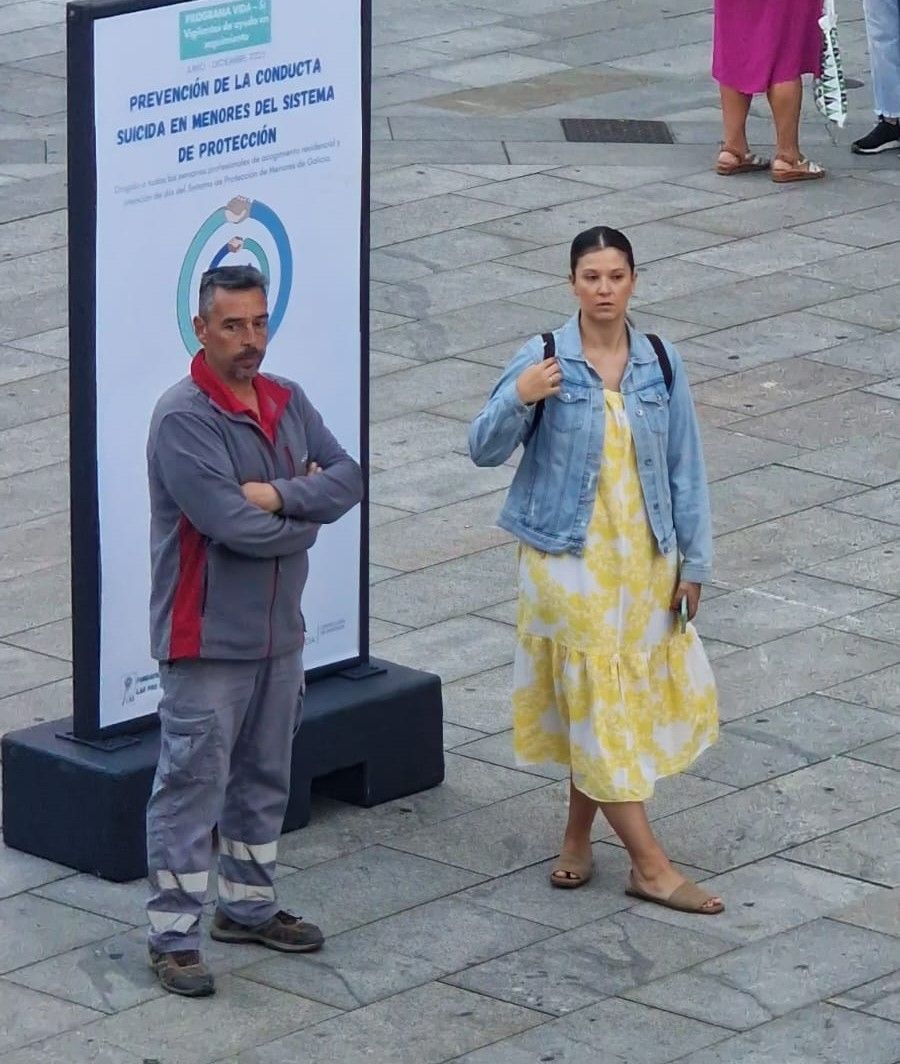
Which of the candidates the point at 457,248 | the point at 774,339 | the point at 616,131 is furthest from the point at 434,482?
the point at 616,131

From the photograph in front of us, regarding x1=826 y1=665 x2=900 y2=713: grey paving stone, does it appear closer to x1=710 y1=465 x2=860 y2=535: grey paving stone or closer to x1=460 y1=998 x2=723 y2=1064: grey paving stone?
x1=710 y1=465 x2=860 y2=535: grey paving stone

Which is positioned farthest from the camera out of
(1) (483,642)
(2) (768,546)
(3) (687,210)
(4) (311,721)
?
(3) (687,210)

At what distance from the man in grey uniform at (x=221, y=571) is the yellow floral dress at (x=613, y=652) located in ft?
2.23

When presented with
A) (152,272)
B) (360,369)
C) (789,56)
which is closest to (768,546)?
(360,369)

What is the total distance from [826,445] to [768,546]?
1.12 metres

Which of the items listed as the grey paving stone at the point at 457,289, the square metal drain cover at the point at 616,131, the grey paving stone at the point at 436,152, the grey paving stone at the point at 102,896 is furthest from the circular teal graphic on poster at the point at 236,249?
the square metal drain cover at the point at 616,131

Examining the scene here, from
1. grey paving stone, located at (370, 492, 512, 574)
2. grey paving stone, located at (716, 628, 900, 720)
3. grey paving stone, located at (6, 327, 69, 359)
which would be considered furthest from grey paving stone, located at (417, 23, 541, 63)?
grey paving stone, located at (716, 628, 900, 720)

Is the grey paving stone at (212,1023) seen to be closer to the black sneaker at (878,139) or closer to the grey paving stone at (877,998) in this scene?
the grey paving stone at (877,998)

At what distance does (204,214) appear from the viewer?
6.78 metres

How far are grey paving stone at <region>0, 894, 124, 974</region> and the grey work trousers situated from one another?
340mm

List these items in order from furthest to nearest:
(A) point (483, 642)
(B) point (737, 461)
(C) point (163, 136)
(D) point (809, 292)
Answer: (D) point (809, 292), (B) point (737, 461), (A) point (483, 642), (C) point (163, 136)

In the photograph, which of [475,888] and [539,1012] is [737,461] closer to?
[475,888]

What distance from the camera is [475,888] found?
22.7 feet

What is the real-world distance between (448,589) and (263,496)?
9.57 ft
